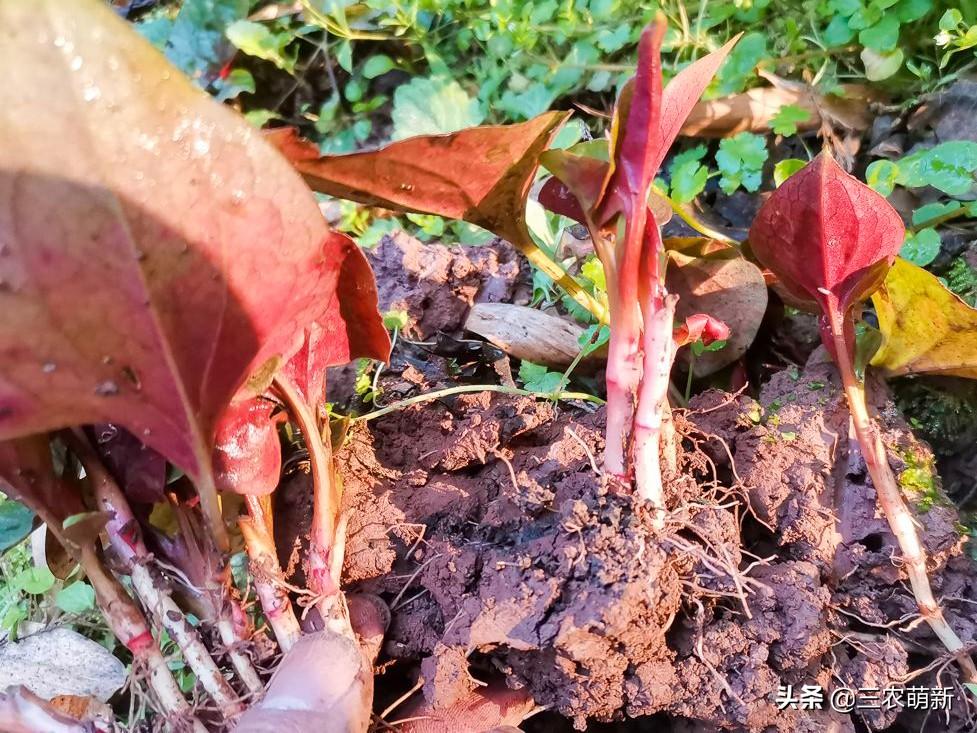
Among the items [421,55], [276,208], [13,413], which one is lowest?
[421,55]

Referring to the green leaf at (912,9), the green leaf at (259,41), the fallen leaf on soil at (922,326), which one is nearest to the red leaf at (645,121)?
the fallen leaf on soil at (922,326)

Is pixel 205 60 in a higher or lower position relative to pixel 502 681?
higher

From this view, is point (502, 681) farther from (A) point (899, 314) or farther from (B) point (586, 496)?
(A) point (899, 314)

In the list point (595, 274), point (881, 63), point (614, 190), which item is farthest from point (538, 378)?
point (881, 63)

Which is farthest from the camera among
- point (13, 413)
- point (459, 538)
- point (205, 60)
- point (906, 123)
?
point (205, 60)

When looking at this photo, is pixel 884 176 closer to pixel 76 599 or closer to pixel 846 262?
pixel 846 262

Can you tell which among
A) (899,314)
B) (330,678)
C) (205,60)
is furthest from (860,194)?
(205,60)
